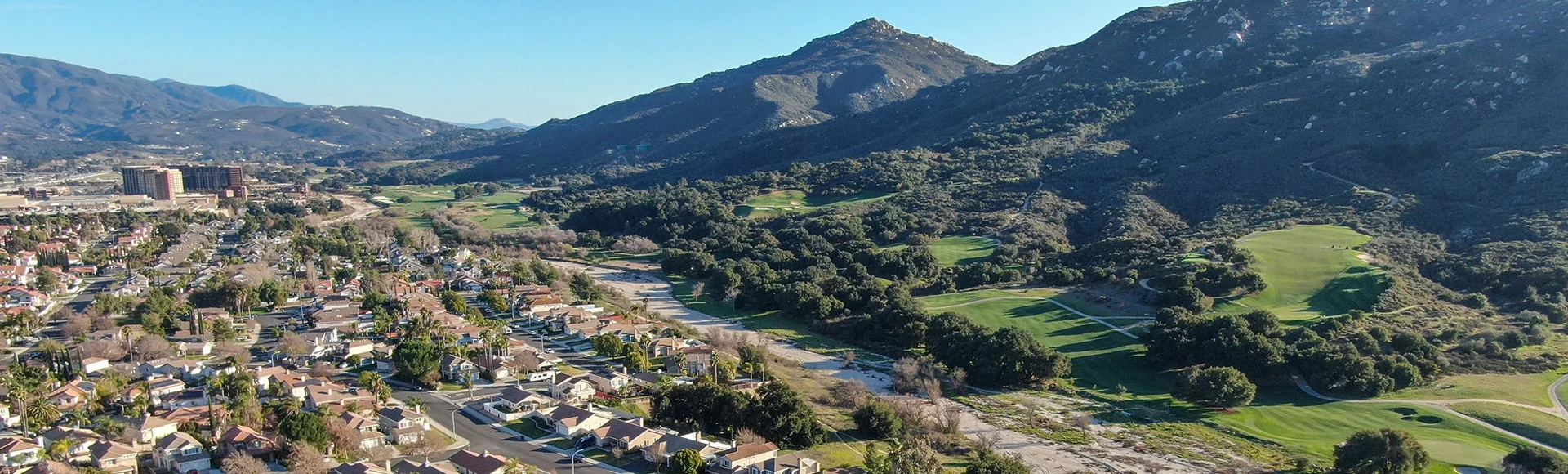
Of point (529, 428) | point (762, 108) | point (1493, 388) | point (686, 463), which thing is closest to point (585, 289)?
point (529, 428)

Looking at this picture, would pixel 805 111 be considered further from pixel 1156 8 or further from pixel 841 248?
pixel 841 248

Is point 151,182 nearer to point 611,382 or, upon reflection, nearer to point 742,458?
point 611,382

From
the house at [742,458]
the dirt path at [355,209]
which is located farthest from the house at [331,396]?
the dirt path at [355,209]

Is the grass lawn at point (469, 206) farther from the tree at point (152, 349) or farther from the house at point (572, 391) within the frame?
the house at point (572, 391)

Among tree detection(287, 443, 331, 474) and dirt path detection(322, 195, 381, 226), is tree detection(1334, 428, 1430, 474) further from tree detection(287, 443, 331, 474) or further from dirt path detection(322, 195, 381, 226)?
dirt path detection(322, 195, 381, 226)

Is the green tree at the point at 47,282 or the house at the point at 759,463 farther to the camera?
the green tree at the point at 47,282

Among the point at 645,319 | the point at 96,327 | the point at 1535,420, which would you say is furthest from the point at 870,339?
the point at 96,327
